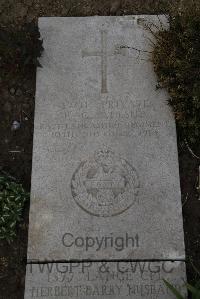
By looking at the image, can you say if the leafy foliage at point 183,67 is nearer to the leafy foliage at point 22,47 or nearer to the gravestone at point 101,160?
the gravestone at point 101,160

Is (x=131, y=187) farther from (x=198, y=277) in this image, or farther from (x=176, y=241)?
(x=198, y=277)

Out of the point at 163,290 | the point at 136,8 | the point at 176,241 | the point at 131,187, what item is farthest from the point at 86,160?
the point at 136,8

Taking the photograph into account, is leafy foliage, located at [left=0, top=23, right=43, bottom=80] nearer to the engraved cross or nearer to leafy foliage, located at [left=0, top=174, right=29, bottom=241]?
the engraved cross

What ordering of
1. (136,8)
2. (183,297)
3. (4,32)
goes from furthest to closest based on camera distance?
(136,8) → (4,32) → (183,297)

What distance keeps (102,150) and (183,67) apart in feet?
3.64

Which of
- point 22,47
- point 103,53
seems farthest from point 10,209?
point 103,53

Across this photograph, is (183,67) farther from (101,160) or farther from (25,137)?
(25,137)

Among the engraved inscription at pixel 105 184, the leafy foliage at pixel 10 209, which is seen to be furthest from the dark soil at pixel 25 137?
the engraved inscription at pixel 105 184

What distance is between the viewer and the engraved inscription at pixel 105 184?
12.6ft

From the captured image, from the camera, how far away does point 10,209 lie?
382 centimetres

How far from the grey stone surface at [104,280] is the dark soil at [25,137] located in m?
0.21

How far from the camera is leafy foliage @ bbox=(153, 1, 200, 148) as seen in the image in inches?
159

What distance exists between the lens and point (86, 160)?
397cm

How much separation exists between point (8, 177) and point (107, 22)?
1.89 metres
